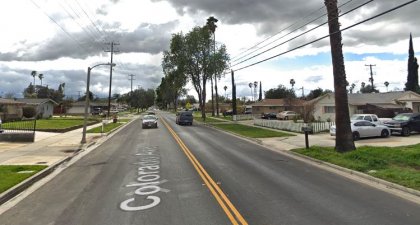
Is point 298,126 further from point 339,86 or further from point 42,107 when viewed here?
point 42,107

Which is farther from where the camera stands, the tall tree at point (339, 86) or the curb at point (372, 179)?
the tall tree at point (339, 86)

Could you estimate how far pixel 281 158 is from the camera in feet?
60.0

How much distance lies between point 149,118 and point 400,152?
3107cm

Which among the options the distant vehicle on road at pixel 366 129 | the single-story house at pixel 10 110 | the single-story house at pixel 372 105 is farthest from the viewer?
the single-story house at pixel 372 105

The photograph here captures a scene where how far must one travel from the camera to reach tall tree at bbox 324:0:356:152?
18172 millimetres

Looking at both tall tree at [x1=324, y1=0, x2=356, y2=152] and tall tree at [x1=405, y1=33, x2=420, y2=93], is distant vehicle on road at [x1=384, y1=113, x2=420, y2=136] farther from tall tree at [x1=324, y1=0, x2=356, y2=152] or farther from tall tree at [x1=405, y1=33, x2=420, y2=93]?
tall tree at [x1=405, y1=33, x2=420, y2=93]

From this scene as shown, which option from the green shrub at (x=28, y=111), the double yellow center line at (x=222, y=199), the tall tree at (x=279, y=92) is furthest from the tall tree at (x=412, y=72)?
the double yellow center line at (x=222, y=199)

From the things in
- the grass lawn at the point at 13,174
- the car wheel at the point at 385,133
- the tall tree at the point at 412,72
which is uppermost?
the tall tree at the point at 412,72

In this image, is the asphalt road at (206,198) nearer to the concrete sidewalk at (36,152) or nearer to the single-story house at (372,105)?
the concrete sidewalk at (36,152)

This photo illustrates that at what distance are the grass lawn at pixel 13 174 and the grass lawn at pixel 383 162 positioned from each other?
11.3 meters

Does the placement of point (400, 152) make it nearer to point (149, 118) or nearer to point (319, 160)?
point (319, 160)

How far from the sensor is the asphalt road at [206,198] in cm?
808

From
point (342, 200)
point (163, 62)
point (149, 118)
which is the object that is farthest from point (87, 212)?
point (163, 62)

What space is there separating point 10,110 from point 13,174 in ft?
127
